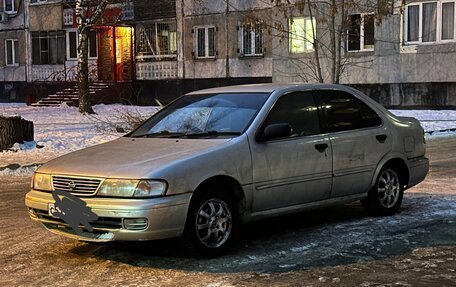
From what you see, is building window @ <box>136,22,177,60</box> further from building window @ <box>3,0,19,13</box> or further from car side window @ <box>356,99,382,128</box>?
car side window @ <box>356,99,382,128</box>

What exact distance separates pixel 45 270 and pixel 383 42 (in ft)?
65.3

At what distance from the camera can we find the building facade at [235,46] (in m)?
22.8

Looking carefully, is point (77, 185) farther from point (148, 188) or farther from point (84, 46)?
point (84, 46)

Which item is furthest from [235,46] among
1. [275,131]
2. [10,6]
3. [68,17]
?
[275,131]

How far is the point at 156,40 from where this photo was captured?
97.6ft

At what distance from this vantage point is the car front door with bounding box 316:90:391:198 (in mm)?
6949

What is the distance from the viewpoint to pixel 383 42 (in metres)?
23.7

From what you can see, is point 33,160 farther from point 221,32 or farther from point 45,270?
point 221,32

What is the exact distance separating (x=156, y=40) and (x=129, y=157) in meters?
24.5

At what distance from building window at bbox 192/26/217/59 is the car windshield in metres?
21.3

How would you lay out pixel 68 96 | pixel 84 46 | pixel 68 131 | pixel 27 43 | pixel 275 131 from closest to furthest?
pixel 275 131, pixel 68 131, pixel 84 46, pixel 68 96, pixel 27 43

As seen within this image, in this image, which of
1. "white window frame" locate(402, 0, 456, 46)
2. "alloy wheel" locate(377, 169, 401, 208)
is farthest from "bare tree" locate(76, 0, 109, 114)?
"alloy wheel" locate(377, 169, 401, 208)

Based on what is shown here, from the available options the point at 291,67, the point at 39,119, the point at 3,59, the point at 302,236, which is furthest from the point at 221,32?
the point at 302,236

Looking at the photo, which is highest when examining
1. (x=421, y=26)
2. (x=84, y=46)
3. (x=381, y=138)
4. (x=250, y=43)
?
(x=421, y=26)
